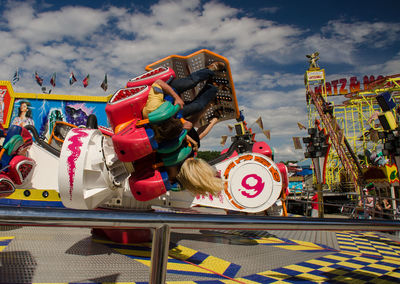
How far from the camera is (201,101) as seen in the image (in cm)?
291

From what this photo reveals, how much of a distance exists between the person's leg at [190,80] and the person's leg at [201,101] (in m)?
0.14

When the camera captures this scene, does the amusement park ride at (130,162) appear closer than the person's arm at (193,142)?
Yes

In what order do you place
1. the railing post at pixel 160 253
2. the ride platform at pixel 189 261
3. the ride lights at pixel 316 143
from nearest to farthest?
the railing post at pixel 160 253 → the ride platform at pixel 189 261 → the ride lights at pixel 316 143

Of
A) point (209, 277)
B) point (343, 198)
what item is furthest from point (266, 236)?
point (343, 198)

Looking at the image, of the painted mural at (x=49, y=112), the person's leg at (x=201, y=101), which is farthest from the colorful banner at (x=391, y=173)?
the painted mural at (x=49, y=112)

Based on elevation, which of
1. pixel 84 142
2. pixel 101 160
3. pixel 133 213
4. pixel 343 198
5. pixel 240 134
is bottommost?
pixel 343 198

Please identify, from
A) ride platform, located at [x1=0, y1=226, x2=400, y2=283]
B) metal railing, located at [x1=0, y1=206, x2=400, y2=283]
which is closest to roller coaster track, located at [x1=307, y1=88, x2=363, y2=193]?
ride platform, located at [x1=0, y1=226, x2=400, y2=283]

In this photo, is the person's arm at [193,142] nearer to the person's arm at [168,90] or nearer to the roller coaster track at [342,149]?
the person's arm at [168,90]

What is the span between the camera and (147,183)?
241 cm

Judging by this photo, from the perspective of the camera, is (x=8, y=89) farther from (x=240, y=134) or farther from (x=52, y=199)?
(x=52, y=199)

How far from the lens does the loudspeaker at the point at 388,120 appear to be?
6.87 m

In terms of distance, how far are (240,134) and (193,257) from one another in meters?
8.98

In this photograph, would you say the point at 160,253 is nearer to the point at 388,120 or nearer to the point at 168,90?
the point at 168,90

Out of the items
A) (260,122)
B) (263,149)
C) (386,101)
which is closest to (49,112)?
(260,122)
